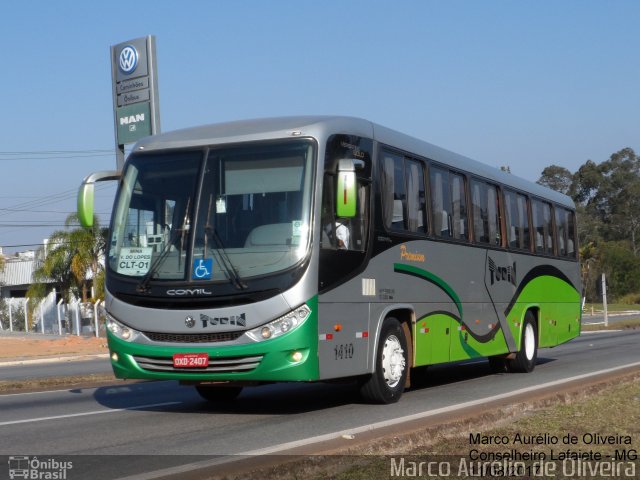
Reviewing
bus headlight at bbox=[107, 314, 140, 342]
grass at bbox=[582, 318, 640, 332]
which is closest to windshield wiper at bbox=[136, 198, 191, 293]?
bus headlight at bbox=[107, 314, 140, 342]

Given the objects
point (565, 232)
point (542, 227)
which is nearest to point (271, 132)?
point (542, 227)

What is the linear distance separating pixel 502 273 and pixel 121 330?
7.83 meters

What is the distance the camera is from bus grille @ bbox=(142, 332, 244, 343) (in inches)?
427

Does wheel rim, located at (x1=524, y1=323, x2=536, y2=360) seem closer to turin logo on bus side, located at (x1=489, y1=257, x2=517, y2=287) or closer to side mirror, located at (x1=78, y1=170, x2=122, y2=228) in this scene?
turin logo on bus side, located at (x1=489, y1=257, x2=517, y2=287)

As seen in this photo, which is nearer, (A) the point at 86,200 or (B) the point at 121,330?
(B) the point at 121,330

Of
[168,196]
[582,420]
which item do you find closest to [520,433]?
[582,420]

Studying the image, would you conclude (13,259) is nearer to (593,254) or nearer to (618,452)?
(593,254)

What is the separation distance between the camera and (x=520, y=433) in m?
9.16

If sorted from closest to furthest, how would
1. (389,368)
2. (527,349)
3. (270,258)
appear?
(270,258), (389,368), (527,349)

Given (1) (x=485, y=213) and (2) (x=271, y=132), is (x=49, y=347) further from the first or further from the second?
(2) (x=271, y=132)

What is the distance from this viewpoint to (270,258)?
10.8 m

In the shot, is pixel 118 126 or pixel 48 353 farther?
pixel 48 353

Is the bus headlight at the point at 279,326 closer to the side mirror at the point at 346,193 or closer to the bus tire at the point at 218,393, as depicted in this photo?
the side mirror at the point at 346,193

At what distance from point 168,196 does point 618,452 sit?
5852mm
